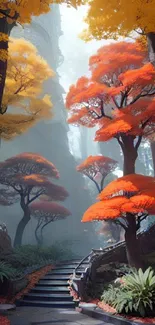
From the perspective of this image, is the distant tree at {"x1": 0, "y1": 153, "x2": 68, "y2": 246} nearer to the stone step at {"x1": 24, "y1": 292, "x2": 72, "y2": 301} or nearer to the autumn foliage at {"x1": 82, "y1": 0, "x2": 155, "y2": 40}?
the stone step at {"x1": 24, "y1": 292, "x2": 72, "y2": 301}

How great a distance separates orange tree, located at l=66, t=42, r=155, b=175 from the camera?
10.4 m

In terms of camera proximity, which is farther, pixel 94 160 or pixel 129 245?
pixel 94 160

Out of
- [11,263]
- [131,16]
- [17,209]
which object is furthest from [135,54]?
[17,209]

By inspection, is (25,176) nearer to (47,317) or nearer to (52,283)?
(52,283)

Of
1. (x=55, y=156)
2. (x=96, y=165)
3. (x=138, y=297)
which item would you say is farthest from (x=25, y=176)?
(x=55, y=156)

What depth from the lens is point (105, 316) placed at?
786 centimetres

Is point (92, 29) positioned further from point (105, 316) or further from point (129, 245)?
point (105, 316)

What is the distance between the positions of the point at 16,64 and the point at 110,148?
155ft

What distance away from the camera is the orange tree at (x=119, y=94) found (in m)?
10.4

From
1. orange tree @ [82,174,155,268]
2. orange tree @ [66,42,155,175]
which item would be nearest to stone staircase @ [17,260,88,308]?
orange tree @ [82,174,155,268]

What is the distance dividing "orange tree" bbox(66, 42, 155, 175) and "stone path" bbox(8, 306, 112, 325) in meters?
6.19

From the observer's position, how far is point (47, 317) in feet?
28.0

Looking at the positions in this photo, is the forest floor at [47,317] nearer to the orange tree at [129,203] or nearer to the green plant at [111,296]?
the green plant at [111,296]

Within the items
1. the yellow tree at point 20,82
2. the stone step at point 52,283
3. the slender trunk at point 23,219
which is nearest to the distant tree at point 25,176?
the slender trunk at point 23,219
